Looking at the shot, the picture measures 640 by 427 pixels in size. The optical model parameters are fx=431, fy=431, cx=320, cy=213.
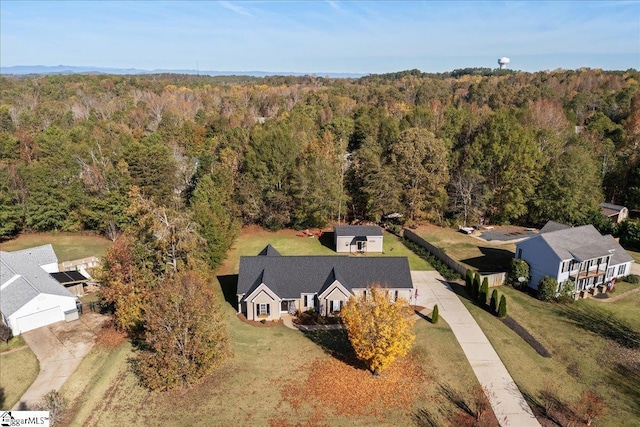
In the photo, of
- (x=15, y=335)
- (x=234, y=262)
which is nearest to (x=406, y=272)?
(x=234, y=262)

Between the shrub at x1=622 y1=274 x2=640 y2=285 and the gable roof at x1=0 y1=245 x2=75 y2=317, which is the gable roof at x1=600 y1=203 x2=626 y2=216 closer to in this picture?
the shrub at x1=622 y1=274 x2=640 y2=285

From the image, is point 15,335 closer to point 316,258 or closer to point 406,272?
point 316,258

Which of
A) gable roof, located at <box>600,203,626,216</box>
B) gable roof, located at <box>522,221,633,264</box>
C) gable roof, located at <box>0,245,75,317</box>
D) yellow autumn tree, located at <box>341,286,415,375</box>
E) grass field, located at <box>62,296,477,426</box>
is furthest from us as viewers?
gable roof, located at <box>600,203,626,216</box>

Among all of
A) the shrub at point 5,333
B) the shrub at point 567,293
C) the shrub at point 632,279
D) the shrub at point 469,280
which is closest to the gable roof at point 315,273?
the shrub at point 469,280

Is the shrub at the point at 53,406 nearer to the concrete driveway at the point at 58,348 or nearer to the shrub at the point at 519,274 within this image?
the concrete driveway at the point at 58,348

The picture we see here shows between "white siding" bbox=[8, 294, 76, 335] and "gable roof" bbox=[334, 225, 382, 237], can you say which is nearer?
"white siding" bbox=[8, 294, 76, 335]

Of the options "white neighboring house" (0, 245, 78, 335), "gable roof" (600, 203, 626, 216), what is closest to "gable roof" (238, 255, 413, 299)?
"white neighboring house" (0, 245, 78, 335)
